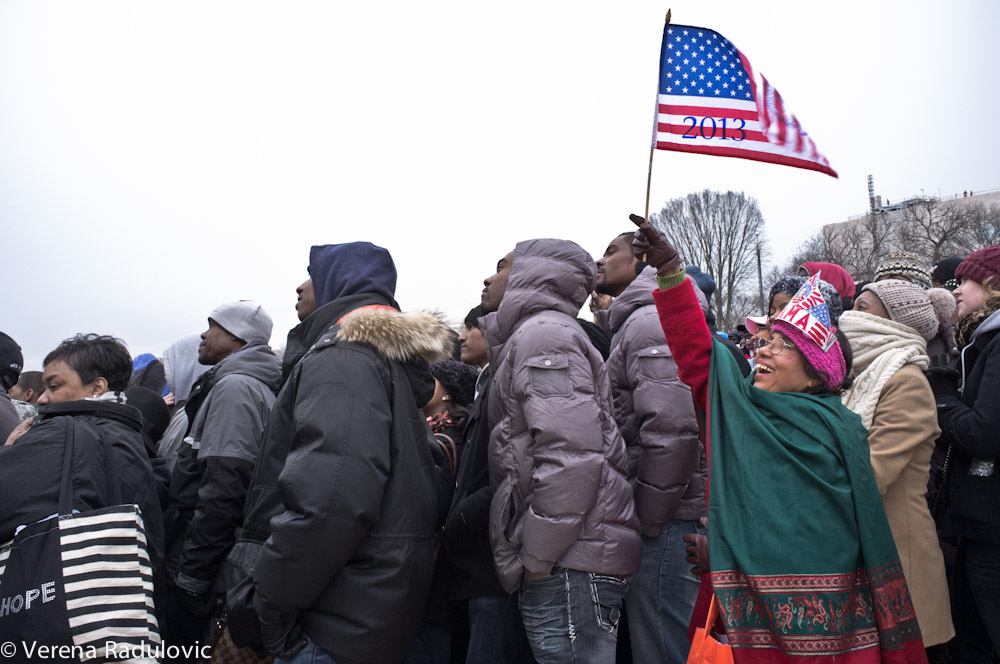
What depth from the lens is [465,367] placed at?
14.9 ft

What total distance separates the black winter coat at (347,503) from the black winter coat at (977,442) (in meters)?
2.64

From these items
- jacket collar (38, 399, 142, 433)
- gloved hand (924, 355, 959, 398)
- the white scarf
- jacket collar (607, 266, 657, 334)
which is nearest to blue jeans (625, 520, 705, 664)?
the white scarf

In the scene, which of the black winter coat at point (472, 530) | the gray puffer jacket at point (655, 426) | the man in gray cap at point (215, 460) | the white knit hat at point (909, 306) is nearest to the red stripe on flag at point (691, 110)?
the gray puffer jacket at point (655, 426)

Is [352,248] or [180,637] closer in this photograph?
[352,248]

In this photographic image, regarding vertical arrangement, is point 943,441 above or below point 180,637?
above

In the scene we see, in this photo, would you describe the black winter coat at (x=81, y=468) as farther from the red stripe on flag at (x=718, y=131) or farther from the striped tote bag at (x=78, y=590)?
the red stripe on flag at (x=718, y=131)

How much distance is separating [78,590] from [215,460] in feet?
3.15

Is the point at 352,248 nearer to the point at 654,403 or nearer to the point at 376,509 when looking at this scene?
the point at 376,509

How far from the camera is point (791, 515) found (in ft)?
8.52

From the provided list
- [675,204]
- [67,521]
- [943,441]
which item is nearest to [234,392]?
[67,521]

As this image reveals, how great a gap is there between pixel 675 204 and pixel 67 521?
40.3 metres

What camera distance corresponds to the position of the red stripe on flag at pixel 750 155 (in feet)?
13.2

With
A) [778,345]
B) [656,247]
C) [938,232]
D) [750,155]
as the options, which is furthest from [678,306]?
[938,232]

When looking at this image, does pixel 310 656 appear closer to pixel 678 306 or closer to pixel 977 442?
pixel 678 306
